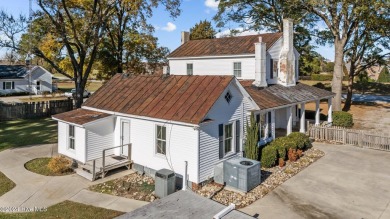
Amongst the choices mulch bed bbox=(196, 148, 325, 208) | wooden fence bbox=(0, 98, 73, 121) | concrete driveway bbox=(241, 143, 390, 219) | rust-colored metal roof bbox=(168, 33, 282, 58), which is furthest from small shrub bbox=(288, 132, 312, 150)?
wooden fence bbox=(0, 98, 73, 121)

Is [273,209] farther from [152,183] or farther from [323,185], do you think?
[152,183]

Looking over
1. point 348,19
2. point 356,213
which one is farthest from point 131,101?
point 348,19

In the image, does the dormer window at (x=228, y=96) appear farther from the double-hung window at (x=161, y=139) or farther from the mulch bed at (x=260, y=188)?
the mulch bed at (x=260, y=188)

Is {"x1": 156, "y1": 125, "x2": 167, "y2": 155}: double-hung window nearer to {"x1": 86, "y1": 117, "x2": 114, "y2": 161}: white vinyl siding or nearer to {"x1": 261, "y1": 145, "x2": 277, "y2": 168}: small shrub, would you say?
{"x1": 86, "y1": 117, "x2": 114, "y2": 161}: white vinyl siding

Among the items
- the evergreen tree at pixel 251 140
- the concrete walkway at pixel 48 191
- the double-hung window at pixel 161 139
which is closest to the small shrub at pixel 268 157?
the evergreen tree at pixel 251 140

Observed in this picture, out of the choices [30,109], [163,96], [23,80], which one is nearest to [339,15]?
→ [163,96]

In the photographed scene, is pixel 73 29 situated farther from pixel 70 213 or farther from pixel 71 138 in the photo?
pixel 70 213

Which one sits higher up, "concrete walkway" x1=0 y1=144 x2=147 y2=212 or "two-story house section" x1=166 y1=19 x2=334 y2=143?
"two-story house section" x1=166 y1=19 x2=334 y2=143
